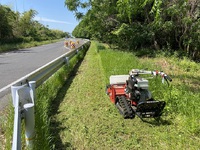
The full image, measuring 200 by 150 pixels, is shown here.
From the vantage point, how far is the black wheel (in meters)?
4.07

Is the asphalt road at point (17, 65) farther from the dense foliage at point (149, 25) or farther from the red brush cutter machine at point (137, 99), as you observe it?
the dense foliage at point (149, 25)

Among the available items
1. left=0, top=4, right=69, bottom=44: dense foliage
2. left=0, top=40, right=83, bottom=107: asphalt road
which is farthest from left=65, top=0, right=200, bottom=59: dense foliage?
left=0, top=4, right=69, bottom=44: dense foliage

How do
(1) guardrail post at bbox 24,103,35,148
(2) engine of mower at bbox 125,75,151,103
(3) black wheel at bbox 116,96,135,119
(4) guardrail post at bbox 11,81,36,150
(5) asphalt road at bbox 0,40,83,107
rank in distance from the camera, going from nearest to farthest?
(4) guardrail post at bbox 11,81,36,150 < (1) guardrail post at bbox 24,103,35,148 < (3) black wheel at bbox 116,96,135,119 < (2) engine of mower at bbox 125,75,151,103 < (5) asphalt road at bbox 0,40,83,107

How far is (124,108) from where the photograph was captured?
4199mm

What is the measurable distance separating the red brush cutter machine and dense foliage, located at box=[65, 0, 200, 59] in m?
8.32

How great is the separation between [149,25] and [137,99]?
12394 millimetres

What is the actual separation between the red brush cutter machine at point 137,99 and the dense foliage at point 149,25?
8322mm

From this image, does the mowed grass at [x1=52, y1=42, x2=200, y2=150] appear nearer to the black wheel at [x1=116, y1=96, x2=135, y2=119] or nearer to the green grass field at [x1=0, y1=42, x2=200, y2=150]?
the green grass field at [x1=0, y1=42, x2=200, y2=150]

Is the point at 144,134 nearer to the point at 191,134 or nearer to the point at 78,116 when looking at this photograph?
the point at 191,134

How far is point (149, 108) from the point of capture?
12.8 feet

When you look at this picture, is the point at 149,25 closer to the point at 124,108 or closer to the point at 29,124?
the point at 124,108

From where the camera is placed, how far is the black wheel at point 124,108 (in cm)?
407

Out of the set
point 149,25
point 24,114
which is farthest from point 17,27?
point 24,114

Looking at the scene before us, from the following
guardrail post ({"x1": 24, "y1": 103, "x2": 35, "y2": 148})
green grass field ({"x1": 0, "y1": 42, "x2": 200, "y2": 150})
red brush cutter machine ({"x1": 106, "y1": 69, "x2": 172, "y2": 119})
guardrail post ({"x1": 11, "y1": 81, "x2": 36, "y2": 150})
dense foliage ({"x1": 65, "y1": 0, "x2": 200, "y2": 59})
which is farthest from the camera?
dense foliage ({"x1": 65, "y1": 0, "x2": 200, "y2": 59})
